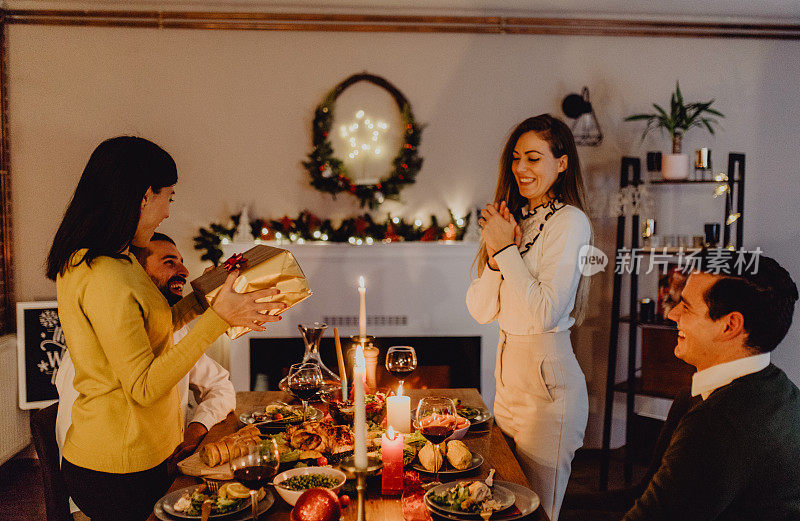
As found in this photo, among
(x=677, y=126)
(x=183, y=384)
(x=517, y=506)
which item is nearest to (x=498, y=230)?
(x=517, y=506)

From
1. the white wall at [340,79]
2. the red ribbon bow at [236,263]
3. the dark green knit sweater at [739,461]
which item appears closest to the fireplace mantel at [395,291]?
the white wall at [340,79]

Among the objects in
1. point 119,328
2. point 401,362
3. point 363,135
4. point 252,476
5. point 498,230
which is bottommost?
point 252,476

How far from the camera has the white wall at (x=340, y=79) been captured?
376 centimetres

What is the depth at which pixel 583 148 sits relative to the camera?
3955mm

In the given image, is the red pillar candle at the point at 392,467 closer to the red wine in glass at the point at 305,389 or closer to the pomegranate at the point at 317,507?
the pomegranate at the point at 317,507

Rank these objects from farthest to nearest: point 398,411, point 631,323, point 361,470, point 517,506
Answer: point 631,323, point 398,411, point 517,506, point 361,470

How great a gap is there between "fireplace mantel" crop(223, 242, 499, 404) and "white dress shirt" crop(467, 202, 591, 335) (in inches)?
69.8

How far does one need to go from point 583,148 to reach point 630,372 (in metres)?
1.37

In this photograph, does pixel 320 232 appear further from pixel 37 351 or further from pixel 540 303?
pixel 540 303

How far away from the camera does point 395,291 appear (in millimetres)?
3773

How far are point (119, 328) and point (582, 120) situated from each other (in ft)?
10.2

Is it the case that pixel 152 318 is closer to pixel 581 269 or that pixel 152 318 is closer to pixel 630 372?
pixel 581 269

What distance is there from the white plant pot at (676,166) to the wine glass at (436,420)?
8.48 feet

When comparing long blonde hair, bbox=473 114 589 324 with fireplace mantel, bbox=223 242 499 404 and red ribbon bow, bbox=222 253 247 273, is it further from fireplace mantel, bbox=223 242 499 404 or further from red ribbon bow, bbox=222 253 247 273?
fireplace mantel, bbox=223 242 499 404
